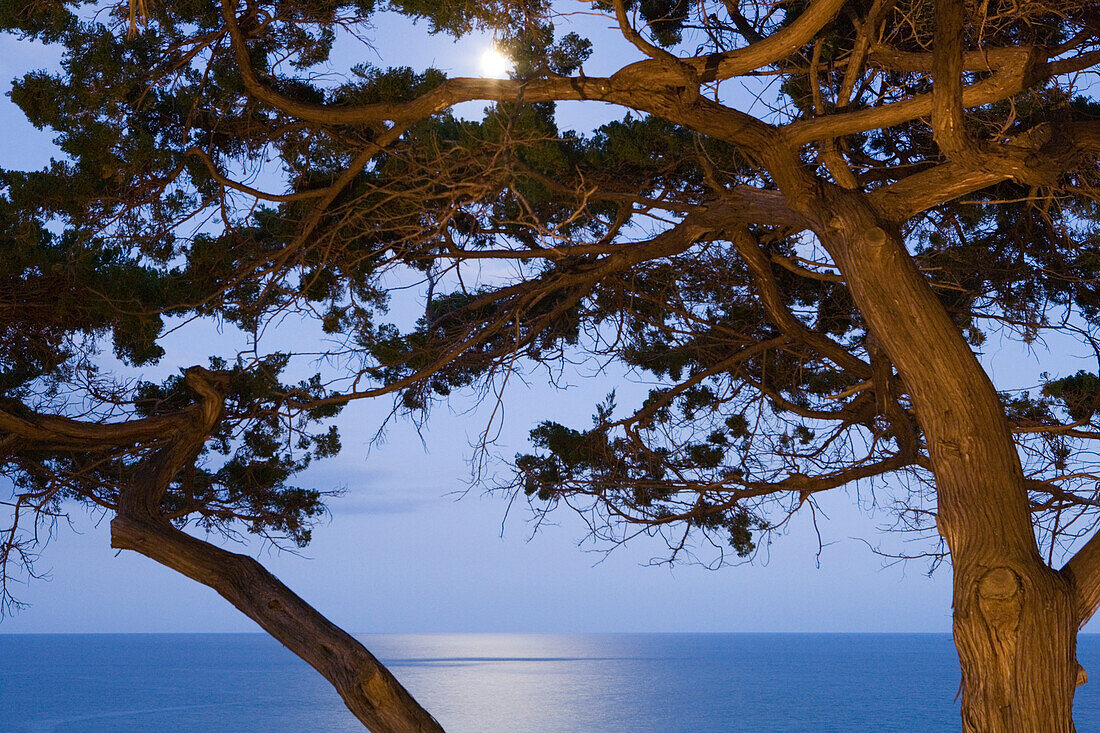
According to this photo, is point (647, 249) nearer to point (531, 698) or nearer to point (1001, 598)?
point (1001, 598)

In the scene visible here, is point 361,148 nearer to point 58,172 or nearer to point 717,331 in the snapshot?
point 58,172

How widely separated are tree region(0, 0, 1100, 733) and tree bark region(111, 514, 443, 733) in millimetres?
81

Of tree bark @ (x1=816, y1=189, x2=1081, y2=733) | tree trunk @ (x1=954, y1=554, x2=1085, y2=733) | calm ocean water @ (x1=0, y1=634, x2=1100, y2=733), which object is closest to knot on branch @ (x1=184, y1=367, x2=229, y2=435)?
tree bark @ (x1=816, y1=189, x2=1081, y2=733)

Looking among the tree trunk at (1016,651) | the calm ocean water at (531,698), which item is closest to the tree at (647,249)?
the tree trunk at (1016,651)

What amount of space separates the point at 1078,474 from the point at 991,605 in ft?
5.53

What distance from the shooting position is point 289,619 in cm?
356

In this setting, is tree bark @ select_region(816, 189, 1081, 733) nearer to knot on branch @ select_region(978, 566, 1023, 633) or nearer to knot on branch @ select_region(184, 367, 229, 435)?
knot on branch @ select_region(978, 566, 1023, 633)

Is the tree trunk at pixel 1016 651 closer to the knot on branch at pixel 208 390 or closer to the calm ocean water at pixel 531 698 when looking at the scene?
the knot on branch at pixel 208 390

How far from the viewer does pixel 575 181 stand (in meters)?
3.76

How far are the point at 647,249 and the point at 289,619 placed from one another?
1.97 meters

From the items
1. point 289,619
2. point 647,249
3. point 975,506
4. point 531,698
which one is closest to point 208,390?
point 289,619

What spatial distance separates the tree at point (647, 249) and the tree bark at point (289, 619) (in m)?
0.08

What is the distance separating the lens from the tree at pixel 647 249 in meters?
2.77

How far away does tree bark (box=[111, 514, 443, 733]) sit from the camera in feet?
11.0
